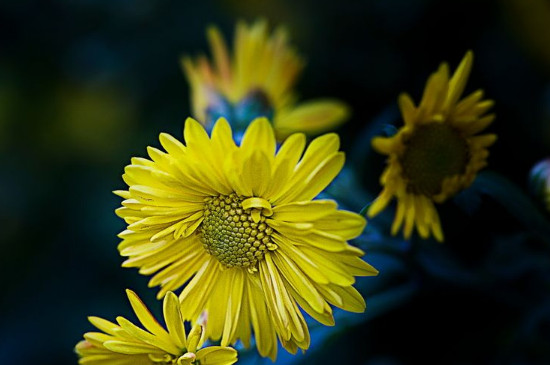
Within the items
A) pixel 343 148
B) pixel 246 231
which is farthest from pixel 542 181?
pixel 343 148

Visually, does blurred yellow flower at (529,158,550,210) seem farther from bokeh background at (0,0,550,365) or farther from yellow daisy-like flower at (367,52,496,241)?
yellow daisy-like flower at (367,52,496,241)

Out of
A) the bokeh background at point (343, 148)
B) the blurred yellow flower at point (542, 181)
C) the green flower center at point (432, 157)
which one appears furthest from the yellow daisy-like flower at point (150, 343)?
the blurred yellow flower at point (542, 181)

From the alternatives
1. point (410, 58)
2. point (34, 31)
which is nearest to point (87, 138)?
point (34, 31)

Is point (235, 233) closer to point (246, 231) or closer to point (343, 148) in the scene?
point (246, 231)

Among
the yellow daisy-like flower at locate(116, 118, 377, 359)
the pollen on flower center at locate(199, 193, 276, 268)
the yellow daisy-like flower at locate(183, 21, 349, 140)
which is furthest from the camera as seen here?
the yellow daisy-like flower at locate(183, 21, 349, 140)

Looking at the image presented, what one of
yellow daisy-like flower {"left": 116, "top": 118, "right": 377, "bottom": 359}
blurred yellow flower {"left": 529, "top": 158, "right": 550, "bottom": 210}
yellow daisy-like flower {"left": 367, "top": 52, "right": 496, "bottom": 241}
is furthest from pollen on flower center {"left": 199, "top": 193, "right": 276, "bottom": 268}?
blurred yellow flower {"left": 529, "top": 158, "right": 550, "bottom": 210}

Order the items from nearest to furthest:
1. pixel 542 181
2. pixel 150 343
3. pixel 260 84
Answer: pixel 150 343 → pixel 542 181 → pixel 260 84

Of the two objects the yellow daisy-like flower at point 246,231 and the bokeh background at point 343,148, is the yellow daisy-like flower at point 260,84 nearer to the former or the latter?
the bokeh background at point 343,148
